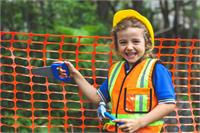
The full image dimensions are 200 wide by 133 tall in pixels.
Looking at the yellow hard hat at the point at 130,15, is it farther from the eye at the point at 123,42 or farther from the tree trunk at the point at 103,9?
the tree trunk at the point at 103,9

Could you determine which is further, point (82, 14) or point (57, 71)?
point (82, 14)

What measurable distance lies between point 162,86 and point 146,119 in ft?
0.72

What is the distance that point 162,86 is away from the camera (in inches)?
124

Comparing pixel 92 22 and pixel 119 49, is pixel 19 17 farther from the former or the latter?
pixel 119 49

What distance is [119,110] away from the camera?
3.23 metres

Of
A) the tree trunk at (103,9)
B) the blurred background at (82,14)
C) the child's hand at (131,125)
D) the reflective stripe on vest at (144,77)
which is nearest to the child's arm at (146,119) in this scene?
the child's hand at (131,125)

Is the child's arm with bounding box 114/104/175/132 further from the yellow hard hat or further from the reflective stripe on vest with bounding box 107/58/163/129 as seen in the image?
the yellow hard hat

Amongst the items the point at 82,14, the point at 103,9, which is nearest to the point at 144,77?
the point at 103,9

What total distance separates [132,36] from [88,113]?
3.17 metres

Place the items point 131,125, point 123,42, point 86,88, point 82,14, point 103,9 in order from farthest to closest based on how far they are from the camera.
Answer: point 82,14 < point 103,9 < point 86,88 < point 123,42 < point 131,125

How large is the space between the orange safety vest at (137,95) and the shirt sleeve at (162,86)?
0.11 ft

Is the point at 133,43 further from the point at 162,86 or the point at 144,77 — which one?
the point at 162,86

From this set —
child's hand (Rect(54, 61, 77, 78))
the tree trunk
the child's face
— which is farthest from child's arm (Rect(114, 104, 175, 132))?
the tree trunk

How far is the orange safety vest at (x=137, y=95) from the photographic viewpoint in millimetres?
3182
